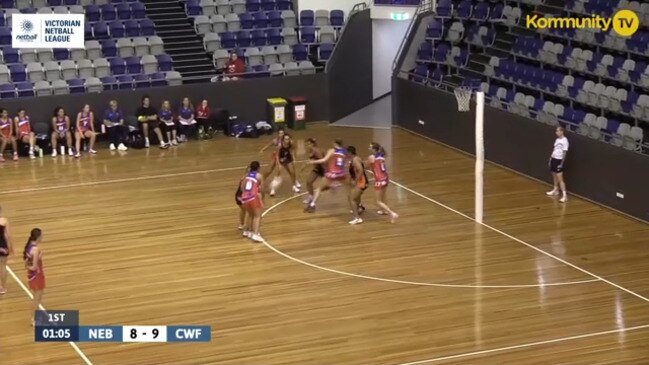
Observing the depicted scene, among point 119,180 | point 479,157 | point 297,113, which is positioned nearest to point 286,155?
point 119,180

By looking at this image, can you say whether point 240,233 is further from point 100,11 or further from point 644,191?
point 100,11

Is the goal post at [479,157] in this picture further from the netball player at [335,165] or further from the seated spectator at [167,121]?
the seated spectator at [167,121]

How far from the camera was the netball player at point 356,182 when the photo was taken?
22641mm

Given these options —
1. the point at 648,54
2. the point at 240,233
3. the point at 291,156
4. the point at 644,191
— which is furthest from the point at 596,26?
the point at 240,233

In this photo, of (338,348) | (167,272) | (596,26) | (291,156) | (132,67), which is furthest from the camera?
(132,67)

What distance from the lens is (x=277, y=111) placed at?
3153 centimetres

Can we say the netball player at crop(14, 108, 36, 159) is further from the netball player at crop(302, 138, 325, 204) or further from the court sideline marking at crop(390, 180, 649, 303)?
the court sideline marking at crop(390, 180, 649, 303)

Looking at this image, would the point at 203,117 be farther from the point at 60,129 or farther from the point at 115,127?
the point at 60,129

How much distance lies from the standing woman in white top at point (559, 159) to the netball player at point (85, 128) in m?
11.2

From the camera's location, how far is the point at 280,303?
18891 mm

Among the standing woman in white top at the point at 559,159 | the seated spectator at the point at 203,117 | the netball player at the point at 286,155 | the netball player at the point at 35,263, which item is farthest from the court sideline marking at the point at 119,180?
the netball player at the point at 35,263

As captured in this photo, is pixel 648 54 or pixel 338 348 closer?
pixel 338 348

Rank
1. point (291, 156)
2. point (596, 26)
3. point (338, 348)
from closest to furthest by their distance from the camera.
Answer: point (338, 348), point (291, 156), point (596, 26)

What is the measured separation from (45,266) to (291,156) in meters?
6.32
